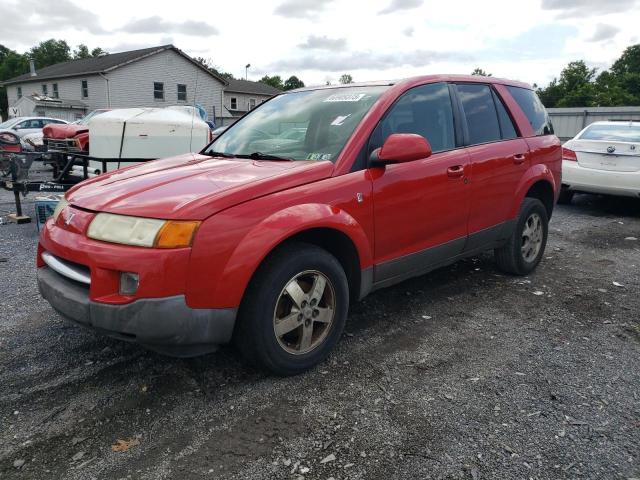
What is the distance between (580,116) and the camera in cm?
1945

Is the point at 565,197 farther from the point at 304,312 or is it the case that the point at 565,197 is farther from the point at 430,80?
the point at 304,312

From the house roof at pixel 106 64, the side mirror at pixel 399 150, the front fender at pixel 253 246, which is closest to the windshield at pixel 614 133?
the side mirror at pixel 399 150

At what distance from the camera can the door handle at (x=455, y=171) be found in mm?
3953

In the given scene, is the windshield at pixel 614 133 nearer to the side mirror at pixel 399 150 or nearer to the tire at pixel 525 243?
the tire at pixel 525 243

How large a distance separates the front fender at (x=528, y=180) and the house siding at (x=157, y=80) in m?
30.3

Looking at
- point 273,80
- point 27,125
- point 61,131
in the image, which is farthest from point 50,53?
point 61,131

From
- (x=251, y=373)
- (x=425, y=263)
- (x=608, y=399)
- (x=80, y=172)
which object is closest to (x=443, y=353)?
(x=425, y=263)

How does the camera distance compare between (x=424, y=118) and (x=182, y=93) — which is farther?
(x=182, y=93)

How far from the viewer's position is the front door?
3.51 metres

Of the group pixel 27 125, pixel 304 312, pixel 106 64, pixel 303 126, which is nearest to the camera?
pixel 304 312

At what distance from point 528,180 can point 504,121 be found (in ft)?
1.96

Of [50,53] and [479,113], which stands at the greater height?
[50,53]

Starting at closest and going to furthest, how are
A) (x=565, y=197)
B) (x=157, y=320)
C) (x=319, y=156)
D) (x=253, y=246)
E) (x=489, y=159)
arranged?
(x=157, y=320), (x=253, y=246), (x=319, y=156), (x=489, y=159), (x=565, y=197)

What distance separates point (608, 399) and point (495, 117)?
2.66 m
